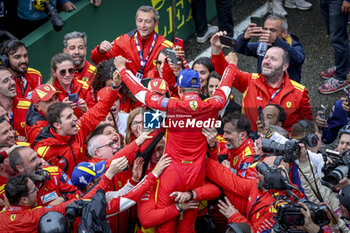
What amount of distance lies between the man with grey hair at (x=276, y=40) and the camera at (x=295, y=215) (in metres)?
3.14

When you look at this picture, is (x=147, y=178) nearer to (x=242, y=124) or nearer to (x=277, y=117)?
(x=242, y=124)

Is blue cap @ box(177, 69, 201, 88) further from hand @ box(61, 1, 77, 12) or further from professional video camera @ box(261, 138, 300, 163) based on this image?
hand @ box(61, 1, 77, 12)

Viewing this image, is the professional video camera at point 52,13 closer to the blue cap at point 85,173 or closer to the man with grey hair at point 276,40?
the man with grey hair at point 276,40

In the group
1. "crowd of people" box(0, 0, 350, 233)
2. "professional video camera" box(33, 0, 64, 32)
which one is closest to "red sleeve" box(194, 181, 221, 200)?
"crowd of people" box(0, 0, 350, 233)

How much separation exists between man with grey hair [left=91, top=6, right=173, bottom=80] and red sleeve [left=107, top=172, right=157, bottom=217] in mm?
2835

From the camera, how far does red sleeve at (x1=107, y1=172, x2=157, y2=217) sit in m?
4.45

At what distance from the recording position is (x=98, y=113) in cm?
546

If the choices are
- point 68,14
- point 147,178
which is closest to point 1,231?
point 147,178

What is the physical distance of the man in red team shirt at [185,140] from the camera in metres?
4.57

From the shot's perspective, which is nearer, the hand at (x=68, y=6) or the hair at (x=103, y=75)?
the hair at (x=103, y=75)

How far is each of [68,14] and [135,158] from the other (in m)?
4.02

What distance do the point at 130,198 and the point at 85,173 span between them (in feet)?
1.63

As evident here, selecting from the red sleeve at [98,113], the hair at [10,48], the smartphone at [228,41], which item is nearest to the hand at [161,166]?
the red sleeve at [98,113]

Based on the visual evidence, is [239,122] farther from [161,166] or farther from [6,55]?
[6,55]
